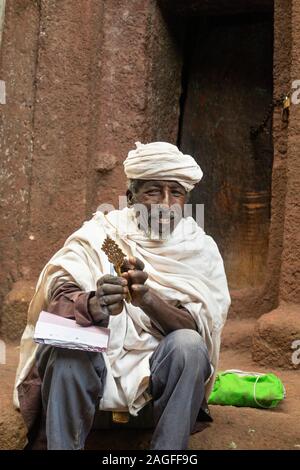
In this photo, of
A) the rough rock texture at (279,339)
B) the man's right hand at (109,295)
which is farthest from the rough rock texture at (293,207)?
the man's right hand at (109,295)

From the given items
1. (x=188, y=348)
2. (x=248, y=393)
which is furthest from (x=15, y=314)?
(x=188, y=348)

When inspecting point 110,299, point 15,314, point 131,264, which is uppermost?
point 131,264

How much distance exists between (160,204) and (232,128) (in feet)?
9.04

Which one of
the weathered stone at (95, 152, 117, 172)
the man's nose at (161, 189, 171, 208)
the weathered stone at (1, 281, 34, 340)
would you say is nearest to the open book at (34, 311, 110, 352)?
the man's nose at (161, 189, 171, 208)

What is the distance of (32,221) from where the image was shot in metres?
5.51

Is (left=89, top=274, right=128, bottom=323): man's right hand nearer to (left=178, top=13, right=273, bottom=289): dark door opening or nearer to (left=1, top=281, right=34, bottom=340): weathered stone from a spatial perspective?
(left=1, top=281, right=34, bottom=340): weathered stone

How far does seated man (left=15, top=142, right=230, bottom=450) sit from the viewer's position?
9.55 feet

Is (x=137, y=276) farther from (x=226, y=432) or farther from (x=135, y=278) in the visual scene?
(x=226, y=432)

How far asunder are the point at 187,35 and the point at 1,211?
205 centimetres

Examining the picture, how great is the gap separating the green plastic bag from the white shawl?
24.0 inches

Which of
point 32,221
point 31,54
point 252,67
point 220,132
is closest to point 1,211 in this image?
point 32,221

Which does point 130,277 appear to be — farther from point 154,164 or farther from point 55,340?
point 154,164

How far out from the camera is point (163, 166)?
136 inches

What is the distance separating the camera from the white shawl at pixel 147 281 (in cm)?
309
